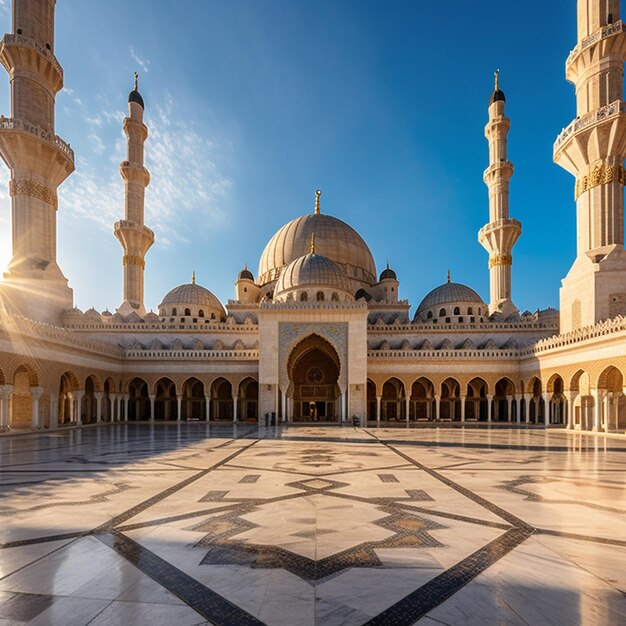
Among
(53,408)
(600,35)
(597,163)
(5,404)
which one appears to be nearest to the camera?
(5,404)

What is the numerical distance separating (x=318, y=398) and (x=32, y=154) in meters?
20.1

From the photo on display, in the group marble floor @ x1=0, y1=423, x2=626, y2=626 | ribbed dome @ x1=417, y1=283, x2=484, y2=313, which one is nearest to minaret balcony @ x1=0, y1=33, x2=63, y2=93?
marble floor @ x1=0, y1=423, x2=626, y2=626

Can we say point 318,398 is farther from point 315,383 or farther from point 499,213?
point 499,213

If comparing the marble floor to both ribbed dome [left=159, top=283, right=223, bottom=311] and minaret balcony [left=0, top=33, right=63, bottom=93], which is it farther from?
minaret balcony [left=0, top=33, right=63, bottom=93]

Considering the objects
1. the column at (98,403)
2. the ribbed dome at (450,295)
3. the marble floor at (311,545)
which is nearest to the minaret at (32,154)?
the column at (98,403)

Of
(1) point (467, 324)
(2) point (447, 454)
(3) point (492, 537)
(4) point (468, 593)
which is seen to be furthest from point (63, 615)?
(1) point (467, 324)

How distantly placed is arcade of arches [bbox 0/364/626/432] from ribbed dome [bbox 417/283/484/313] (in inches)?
260

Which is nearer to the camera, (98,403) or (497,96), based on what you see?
(98,403)

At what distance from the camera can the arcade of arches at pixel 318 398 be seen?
17.1 metres

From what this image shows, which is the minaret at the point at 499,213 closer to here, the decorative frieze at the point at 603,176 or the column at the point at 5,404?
the decorative frieze at the point at 603,176

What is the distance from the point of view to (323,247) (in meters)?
32.3

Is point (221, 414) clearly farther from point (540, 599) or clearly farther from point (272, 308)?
point (540, 599)

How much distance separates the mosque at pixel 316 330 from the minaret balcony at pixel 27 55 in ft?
0.22

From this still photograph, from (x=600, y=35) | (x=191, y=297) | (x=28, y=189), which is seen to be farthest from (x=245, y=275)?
(x=600, y=35)
